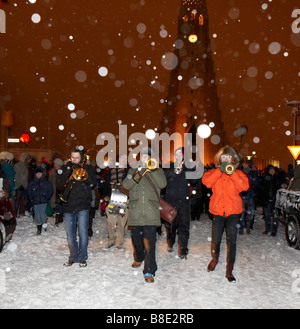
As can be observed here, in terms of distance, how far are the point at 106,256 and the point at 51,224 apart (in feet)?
15.9

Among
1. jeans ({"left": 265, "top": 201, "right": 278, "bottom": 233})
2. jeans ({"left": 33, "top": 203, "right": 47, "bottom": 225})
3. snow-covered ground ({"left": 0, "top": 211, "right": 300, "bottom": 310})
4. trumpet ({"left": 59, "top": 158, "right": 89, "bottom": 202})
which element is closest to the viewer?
snow-covered ground ({"left": 0, "top": 211, "right": 300, "bottom": 310})

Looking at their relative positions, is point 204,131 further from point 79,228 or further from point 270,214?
point 79,228

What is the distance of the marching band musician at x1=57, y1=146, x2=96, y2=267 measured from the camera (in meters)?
6.91

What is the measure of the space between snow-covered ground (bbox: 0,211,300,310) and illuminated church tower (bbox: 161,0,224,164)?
45.8 meters

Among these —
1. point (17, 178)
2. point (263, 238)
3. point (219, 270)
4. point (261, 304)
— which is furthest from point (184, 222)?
point (17, 178)

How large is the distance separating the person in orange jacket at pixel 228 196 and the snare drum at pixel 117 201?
7.74ft

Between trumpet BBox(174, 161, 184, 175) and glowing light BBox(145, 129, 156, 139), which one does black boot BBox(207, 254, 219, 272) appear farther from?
glowing light BBox(145, 129, 156, 139)

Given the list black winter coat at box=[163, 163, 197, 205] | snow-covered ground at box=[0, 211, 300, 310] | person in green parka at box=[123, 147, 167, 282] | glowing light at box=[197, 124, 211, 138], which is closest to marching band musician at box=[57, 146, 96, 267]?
snow-covered ground at box=[0, 211, 300, 310]

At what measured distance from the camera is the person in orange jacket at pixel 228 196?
633 cm

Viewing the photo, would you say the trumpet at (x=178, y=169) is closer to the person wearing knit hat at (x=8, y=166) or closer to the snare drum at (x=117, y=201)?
the snare drum at (x=117, y=201)

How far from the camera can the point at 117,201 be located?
834 cm

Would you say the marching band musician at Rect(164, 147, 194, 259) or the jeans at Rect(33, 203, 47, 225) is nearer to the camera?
the marching band musician at Rect(164, 147, 194, 259)

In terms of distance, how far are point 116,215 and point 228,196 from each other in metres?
3.22
